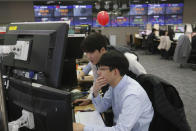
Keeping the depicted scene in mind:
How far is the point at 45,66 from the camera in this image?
0.78 m

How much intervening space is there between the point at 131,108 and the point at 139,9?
9629 millimetres

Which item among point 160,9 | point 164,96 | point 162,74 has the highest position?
point 160,9

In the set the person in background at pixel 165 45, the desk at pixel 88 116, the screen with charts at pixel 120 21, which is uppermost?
the screen with charts at pixel 120 21

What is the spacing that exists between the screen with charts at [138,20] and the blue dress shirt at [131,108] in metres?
9.25

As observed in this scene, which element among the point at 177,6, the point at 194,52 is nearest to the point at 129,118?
the point at 194,52

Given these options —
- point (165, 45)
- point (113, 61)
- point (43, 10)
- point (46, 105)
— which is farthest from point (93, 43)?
point (43, 10)

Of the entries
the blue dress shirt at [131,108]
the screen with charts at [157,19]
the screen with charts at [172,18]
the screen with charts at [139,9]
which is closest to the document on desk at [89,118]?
the blue dress shirt at [131,108]

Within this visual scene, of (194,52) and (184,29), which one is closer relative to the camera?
(194,52)

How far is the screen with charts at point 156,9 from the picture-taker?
9.71 metres

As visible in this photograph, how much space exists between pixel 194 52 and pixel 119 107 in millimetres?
4929

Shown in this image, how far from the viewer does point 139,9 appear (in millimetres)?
9859

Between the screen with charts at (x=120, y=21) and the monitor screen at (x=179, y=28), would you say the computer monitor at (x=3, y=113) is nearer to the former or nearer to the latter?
the monitor screen at (x=179, y=28)

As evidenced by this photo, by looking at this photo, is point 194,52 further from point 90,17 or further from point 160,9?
point 90,17

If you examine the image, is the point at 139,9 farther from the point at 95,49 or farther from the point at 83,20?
the point at 95,49
